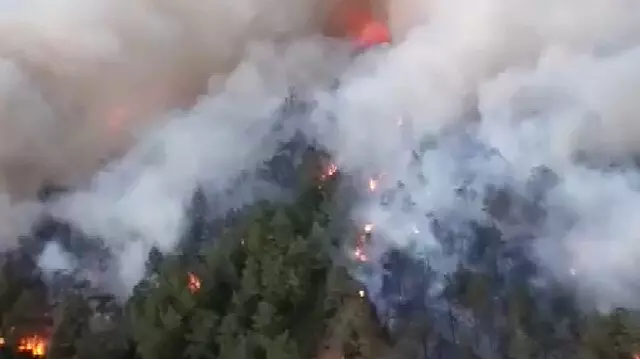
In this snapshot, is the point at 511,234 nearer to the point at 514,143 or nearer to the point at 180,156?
the point at 514,143

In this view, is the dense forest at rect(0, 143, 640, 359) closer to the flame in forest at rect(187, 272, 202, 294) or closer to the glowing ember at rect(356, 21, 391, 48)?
the flame in forest at rect(187, 272, 202, 294)

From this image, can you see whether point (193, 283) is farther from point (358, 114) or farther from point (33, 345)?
point (358, 114)

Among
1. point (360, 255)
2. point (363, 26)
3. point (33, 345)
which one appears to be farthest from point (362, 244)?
point (33, 345)

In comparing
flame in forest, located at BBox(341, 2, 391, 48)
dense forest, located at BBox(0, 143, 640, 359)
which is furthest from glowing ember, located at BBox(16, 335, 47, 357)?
flame in forest, located at BBox(341, 2, 391, 48)

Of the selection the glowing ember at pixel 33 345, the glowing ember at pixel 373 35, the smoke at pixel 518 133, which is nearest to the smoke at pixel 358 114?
the smoke at pixel 518 133

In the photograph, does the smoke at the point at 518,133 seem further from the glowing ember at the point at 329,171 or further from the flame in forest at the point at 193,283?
the flame in forest at the point at 193,283

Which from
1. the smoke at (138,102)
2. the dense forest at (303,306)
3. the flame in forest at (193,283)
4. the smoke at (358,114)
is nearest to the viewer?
the dense forest at (303,306)
